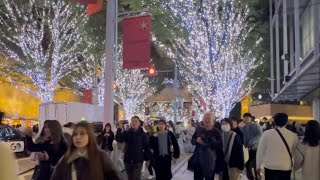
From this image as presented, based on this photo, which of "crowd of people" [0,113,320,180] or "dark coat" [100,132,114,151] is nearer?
"crowd of people" [0,113,320,180]

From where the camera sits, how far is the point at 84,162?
15.3 ft

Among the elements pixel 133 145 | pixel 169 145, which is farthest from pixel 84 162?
pixel 169 145

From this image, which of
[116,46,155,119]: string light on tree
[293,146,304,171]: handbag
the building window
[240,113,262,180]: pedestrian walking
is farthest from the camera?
[116,46,155,119]: string light on tree

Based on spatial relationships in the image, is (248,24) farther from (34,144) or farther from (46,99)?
(34,144)

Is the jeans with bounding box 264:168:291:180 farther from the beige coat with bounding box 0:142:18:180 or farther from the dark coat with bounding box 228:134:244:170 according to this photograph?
the beige coat with bounding box 0:142:18:180

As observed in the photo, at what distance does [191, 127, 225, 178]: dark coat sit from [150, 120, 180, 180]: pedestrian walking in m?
1.72

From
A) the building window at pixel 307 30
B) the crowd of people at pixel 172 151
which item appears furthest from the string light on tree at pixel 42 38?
the crowd of people at pixel 172 151

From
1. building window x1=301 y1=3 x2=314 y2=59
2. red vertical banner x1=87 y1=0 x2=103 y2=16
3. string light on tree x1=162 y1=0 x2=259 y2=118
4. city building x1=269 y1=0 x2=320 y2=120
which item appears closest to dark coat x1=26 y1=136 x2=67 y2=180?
red vertical banner x1=87 y1=0 x2=103 y2=16

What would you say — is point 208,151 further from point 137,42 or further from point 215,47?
point 215,47

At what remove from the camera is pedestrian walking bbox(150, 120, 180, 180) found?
35.7 ft

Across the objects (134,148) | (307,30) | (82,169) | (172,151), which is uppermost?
(307,30)

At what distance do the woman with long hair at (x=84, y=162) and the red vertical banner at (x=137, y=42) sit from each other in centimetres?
871

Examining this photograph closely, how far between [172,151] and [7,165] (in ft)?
28.8

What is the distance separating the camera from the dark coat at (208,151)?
905cm
